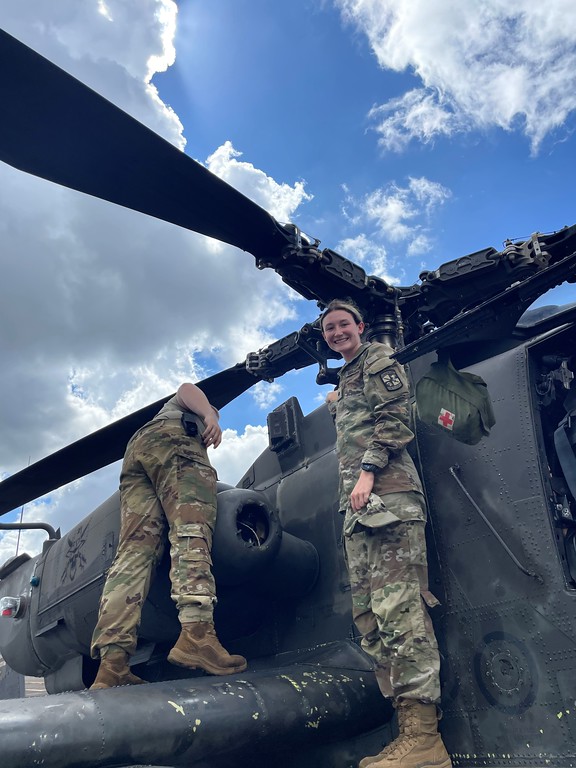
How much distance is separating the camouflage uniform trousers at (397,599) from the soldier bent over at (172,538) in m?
0.78

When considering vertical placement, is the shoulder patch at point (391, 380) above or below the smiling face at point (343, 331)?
below

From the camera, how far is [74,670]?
17.5 feet

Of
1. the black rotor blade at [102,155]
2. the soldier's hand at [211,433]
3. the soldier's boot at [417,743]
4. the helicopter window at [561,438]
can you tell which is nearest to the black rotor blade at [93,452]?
the soldier's hand at [211,433]

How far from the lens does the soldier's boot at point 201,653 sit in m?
3.19

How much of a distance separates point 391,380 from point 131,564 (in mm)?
1822

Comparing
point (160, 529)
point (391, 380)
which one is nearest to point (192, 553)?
point (160, 529)

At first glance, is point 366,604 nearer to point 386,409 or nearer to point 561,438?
point 386,409

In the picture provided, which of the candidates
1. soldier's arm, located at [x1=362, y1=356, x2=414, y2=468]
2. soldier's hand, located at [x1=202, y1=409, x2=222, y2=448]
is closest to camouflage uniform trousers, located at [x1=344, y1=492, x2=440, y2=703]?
soldier's arm, located at [x1=362, y1=356, x2=414, y2=468]

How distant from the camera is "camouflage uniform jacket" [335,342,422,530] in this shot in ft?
10.6

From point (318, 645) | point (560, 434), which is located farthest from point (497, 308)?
point (318, 645)

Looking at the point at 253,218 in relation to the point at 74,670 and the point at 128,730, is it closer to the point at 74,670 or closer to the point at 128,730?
the point at 128,730

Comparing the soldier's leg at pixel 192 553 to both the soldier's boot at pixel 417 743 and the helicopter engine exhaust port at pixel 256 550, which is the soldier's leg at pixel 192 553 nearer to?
the helicopter engine exhaust port at pixel 256 550

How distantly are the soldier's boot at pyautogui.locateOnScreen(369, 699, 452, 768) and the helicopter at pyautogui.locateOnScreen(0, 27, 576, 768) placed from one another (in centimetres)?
28

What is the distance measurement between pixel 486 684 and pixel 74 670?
378 centimetres
